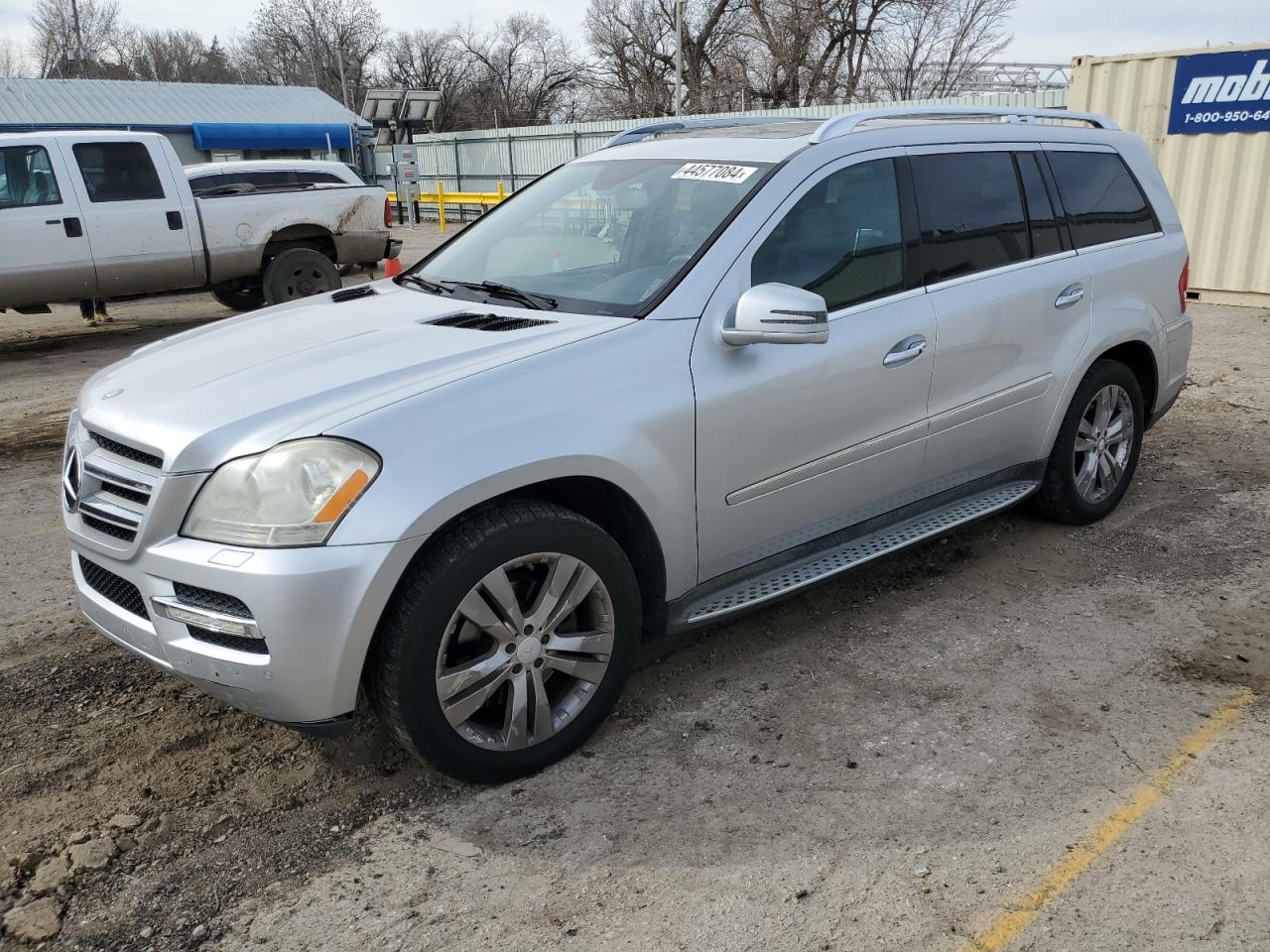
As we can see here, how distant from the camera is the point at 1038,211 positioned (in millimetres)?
4449

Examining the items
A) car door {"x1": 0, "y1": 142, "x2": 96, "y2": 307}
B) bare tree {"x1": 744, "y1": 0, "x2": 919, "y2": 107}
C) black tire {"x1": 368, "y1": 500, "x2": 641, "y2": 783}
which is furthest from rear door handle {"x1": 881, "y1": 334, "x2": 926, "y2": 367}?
bare tree {"x1": 744, "y1": 0, "x2": 919, "y2": 107}

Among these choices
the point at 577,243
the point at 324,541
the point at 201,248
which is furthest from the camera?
the point at 201,248

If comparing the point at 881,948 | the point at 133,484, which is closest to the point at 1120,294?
the point at 881,948

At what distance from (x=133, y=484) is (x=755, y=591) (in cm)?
187

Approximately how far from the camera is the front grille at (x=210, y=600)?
2.59m

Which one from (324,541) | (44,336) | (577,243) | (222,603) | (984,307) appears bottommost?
(44,336)

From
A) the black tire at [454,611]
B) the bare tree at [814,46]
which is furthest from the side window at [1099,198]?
the bare tree at [814,46]

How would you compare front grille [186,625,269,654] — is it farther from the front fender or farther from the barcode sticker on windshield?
the barcode sticker on windshield

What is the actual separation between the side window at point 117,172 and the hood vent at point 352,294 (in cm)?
742

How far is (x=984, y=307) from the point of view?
13.3 ft

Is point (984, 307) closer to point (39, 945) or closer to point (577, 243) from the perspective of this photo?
point (577, 243)

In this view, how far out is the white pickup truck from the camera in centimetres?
983

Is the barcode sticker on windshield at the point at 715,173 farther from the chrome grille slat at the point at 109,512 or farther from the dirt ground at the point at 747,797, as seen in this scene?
the chrome grille slat at the point at 109,512

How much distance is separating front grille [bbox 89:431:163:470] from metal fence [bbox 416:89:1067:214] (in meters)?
23.2
